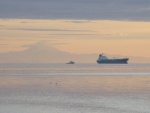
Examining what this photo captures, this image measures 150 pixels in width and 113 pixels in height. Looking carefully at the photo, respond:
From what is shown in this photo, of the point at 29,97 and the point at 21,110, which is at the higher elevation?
the point at 29,97

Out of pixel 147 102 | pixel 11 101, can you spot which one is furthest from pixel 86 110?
pixel 11 101

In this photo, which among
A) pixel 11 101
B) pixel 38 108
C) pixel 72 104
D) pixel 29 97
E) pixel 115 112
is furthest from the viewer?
pixel 29 97

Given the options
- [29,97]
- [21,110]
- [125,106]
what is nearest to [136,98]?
[125,106]

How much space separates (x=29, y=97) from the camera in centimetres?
5803

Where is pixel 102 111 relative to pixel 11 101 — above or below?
below

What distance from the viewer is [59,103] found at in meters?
50.8

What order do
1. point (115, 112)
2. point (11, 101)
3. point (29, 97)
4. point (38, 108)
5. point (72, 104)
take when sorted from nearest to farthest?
1. point (115, 112)
2. point (38, 108)
3. point (72, 104)
4. point (11, 101)
5. point (29, 97)

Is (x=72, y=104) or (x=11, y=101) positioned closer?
(x=72, y=104)

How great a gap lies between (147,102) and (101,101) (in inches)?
197

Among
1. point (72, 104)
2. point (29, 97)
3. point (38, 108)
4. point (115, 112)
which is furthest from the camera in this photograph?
point (29, 97)

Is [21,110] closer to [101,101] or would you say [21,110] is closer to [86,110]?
[86,110]

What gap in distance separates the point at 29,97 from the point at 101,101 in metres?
9.39

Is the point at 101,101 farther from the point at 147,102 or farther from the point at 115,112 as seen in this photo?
the point at 115,112

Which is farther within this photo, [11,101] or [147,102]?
[11,101]
